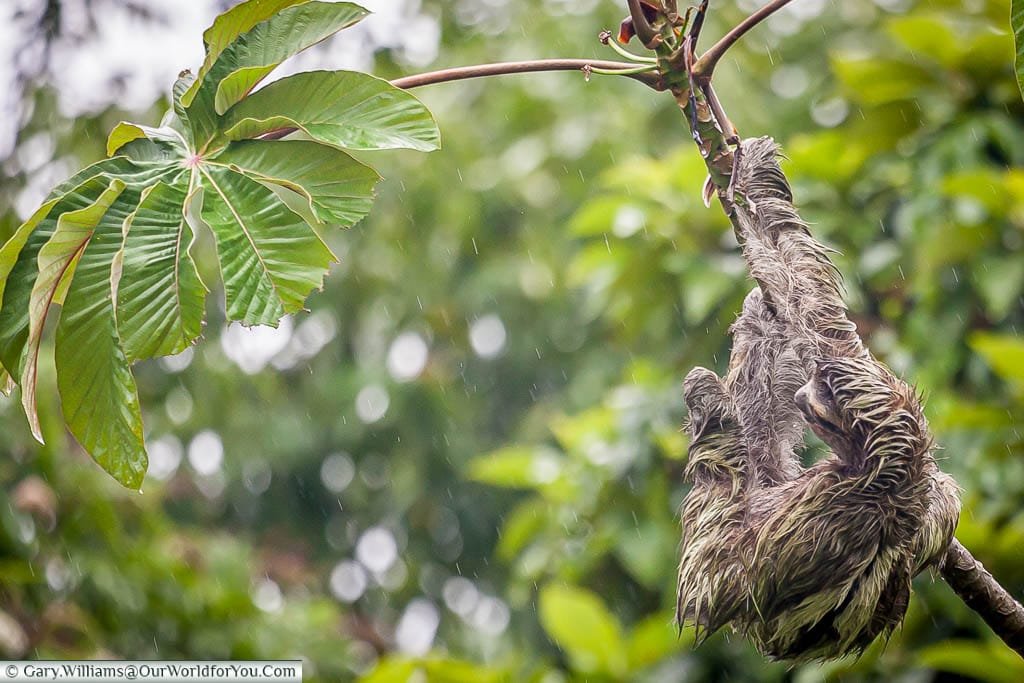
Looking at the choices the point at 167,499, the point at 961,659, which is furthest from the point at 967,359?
the point at 167,499

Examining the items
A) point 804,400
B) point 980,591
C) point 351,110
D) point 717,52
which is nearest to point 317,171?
point 351,110

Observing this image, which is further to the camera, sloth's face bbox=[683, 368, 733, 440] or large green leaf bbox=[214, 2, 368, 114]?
sloth's face bbox=[683, 368, 733, 440]

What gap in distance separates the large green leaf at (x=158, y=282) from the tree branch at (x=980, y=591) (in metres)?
1.15

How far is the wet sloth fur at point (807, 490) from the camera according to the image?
1689 mm

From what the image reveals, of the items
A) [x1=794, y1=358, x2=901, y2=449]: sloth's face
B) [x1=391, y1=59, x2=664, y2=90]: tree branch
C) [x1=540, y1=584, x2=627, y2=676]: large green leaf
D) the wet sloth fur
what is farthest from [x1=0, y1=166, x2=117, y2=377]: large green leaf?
[x1=540, y1=584, x2=627, y2=676]: large green leaf

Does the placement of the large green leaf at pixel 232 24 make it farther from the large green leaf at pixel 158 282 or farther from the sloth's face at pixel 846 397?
the sloth's face at pixel 846 397

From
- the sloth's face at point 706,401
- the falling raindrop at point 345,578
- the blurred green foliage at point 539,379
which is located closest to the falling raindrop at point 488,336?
the blurred green foliage at point 539,379

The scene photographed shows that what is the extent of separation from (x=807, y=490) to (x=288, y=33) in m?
1.08

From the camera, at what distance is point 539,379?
6.98 metres

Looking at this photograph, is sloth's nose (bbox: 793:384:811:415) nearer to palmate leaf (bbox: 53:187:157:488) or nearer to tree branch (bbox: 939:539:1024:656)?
tree branch (bbox: 939:539:1024:656)

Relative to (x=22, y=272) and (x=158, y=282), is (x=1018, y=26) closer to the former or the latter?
(x=158, y=282)

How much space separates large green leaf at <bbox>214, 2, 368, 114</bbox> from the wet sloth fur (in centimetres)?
68

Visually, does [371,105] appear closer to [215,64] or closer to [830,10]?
[215,64]

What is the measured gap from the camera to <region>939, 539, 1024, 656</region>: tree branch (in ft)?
5.18
